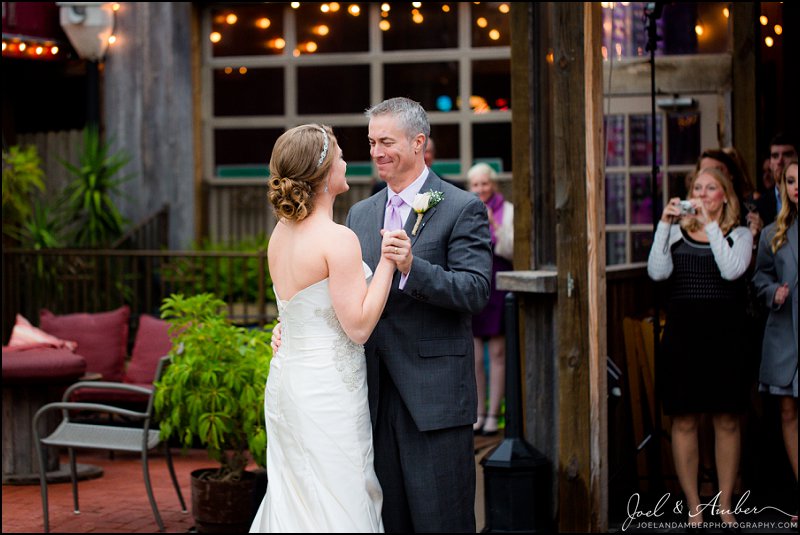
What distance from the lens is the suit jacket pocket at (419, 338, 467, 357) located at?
14.1ft

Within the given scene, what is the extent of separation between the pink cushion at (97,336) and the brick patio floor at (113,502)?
0.71 metres

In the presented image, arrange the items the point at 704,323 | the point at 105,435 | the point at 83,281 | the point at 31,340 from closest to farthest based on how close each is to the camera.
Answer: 1. the point at 704,323
2. the point at 105,435
3. the point at 31,340
4. the point at 83,281

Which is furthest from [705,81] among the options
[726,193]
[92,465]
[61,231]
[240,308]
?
[61,231]

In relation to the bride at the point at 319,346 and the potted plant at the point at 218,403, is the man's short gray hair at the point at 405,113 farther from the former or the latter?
the potted plant at the point at 218,403

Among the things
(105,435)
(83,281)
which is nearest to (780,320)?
(105,435)

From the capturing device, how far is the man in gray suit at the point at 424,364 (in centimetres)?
426

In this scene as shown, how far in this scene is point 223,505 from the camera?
6277mm

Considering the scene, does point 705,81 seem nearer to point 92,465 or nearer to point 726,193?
point 726,193

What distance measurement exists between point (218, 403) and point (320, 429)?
2117 millimetres

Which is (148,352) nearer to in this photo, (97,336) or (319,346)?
(97,336)

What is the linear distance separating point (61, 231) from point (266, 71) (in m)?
2.73

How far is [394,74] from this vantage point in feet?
39.7

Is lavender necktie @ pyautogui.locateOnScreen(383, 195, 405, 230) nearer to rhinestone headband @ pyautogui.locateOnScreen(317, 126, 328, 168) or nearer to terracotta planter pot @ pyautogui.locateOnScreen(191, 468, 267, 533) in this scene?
rhinestone headband @ pyautogui.locateOnScreen(317, 126, 328, 168)

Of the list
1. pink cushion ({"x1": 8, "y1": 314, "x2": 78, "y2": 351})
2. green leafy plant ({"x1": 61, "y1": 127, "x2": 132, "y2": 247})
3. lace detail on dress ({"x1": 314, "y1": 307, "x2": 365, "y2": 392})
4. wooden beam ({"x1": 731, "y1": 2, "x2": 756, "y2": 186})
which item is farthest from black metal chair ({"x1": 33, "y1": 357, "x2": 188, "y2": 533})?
wooden beam ({"x1": 731, "y1": 2, "x2": 756, "y2": 186})
